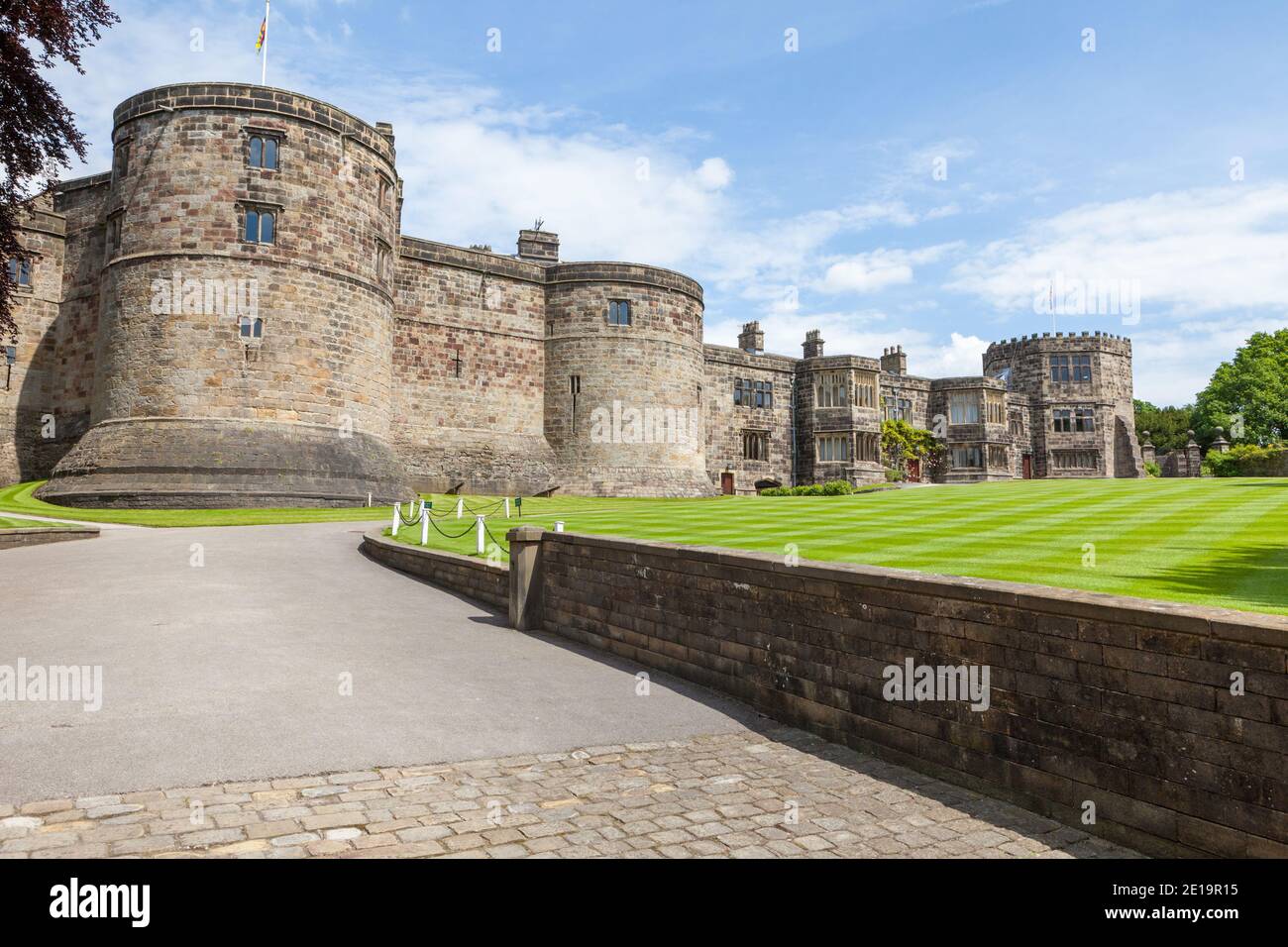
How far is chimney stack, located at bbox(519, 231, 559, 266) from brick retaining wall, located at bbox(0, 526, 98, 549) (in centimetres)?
3557

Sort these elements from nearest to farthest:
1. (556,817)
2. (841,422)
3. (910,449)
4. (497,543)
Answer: (556,817) → (497,543) → (841,422) → (910,449)

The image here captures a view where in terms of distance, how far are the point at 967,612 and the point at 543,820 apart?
328 centimetres

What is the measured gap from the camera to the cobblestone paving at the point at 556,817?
4574 mm

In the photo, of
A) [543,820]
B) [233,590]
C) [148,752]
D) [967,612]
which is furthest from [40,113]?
[967,612]

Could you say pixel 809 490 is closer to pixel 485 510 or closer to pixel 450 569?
pixel 485 510

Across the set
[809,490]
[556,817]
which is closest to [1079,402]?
[809,490]

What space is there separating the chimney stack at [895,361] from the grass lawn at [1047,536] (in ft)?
120

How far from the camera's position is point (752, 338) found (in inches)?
2271

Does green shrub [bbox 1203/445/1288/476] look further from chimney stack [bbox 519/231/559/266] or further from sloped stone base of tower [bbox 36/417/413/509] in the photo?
sloped stone base of tower [bbox 36/417/413/509]

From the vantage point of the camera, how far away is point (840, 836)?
500 cm

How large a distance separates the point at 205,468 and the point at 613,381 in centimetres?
2049

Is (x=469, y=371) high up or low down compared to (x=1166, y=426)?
up
